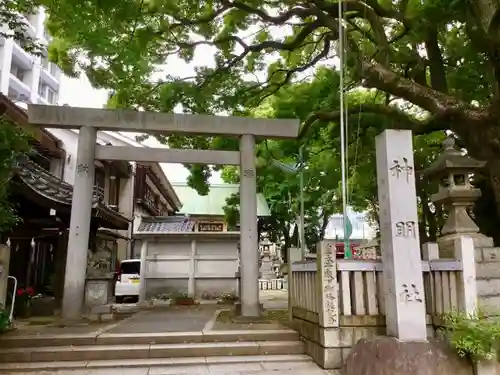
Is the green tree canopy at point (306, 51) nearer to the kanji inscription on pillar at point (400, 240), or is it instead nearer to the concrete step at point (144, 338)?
the kanji inscription on pillar at point (400, 240)

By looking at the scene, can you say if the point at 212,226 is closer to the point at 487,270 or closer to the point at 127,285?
the point at 127,285

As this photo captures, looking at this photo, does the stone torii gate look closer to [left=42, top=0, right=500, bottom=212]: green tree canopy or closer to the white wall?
[left=42, top=0, right=500, bottom=212]: green tree canopy

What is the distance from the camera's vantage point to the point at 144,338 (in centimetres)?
788

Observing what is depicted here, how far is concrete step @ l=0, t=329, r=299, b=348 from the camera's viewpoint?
760 centimetres

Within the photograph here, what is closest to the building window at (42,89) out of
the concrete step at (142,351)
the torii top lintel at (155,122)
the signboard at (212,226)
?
the signboard at (212,226)

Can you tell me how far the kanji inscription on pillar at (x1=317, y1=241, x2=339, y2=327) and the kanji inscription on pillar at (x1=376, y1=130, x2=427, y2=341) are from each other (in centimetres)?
79

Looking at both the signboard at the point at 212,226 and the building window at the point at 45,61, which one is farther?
the signboard at the point at 212,226

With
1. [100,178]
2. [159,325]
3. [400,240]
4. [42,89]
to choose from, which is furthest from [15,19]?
[42,89]

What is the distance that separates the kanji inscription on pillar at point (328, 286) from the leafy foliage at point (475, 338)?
5.62ft

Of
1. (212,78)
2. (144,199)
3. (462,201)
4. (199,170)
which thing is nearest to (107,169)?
(144,199)

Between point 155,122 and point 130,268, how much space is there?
10624mm

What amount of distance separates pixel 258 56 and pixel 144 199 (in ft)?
53.9

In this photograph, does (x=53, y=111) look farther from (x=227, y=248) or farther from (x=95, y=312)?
(x=227, y=248)

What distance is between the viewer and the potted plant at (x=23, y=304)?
1131cm
